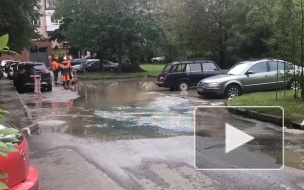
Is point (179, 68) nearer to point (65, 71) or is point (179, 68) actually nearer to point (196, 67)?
point (196, 67)

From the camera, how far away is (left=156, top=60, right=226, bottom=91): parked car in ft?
72.8

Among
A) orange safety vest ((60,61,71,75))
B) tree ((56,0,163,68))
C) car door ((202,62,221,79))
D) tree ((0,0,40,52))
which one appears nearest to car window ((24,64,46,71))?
orange safety vest ((60,61,71,75))

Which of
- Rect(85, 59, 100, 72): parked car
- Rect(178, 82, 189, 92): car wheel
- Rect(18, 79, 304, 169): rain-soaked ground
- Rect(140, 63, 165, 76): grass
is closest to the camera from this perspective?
Rect(18, 79, 304, 169): rain-soaked ground

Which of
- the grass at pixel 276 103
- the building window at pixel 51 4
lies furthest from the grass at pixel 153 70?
the grass at pixel 276 103

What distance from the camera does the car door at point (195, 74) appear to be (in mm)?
22203

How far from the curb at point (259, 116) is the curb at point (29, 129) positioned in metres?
6.07

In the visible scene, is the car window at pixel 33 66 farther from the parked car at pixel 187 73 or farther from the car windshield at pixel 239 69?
the car windshield at pixel 239 69

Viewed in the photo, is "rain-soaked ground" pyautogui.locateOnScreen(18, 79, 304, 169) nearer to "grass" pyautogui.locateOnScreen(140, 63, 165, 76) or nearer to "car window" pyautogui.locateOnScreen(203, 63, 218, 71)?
"car window" pyautogui.locateOnScreen(203, 63, 218, 71)

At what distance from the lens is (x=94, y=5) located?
38.1 m

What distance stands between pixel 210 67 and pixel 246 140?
13688mm
